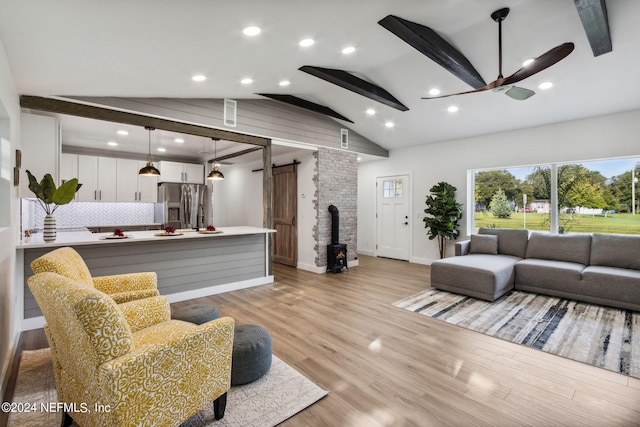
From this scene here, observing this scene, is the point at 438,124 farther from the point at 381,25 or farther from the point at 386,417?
the point at 386,417

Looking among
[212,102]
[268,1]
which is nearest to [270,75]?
[212,102]

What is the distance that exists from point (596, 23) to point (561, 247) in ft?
10.4

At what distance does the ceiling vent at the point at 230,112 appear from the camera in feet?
14.8

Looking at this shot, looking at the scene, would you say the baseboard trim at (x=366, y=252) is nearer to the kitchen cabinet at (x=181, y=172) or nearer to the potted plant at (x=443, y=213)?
the potted plant at (x=443, y=213)

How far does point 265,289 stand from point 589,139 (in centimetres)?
576

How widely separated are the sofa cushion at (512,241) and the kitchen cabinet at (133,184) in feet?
23.8

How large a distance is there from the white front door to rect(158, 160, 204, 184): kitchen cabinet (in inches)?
180

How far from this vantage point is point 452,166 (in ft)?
21.1

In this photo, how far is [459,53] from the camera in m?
3.58

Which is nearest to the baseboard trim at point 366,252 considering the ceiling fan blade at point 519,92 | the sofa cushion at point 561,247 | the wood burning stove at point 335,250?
the wood burning stove at point 335,250

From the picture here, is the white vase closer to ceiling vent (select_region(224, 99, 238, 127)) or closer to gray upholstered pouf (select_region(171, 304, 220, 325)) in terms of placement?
gray upholstered pouf (select_region(171, 304, 220, 325))

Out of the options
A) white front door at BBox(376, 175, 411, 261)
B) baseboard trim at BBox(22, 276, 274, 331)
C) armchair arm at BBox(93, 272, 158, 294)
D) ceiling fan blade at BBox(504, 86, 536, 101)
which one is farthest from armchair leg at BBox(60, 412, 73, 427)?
white front door at BBox(376, 175, 411, 261)

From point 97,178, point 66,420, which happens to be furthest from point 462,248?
point 97,178

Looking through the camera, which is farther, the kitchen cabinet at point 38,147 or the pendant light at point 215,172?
the pendant light at point 215,172
